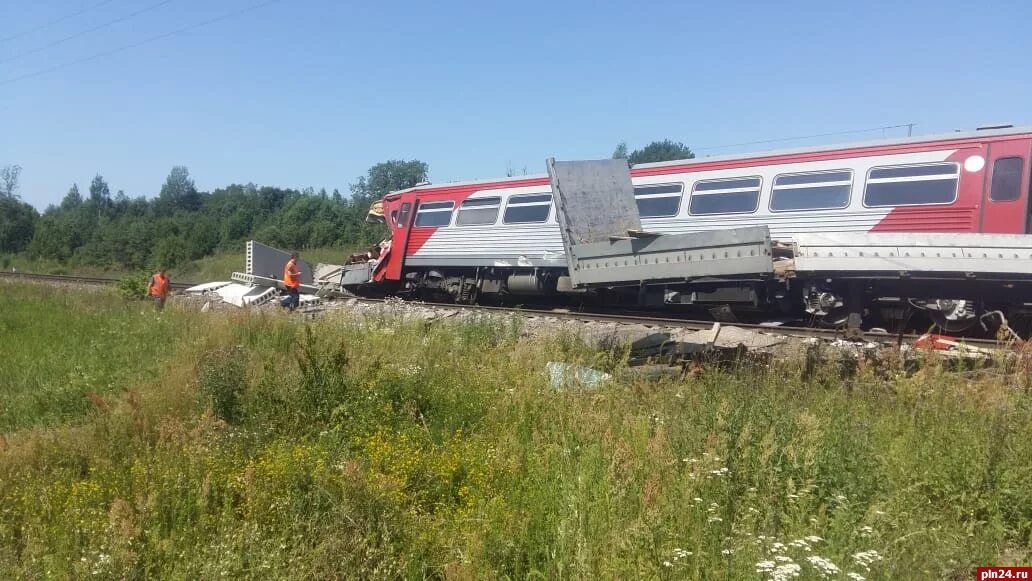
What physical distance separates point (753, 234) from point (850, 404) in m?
2.67

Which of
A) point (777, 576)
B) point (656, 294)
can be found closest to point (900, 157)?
point (656, 294)

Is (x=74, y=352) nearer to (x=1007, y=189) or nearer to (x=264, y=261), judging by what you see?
(x=264, y=261)

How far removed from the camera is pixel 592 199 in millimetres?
8602

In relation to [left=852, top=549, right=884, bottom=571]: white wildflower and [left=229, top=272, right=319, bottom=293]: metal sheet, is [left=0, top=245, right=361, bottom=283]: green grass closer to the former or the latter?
[left=229, top=272, right=319, bottom=293]: metal sheet

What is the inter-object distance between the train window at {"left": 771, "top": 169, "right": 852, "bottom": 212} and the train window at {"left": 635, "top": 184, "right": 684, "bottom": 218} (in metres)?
1.75

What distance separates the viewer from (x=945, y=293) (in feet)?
30.3

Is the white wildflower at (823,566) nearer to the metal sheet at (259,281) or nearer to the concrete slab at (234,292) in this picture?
the concrete slab at (234,292)

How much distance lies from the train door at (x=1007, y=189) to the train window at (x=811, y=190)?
5.77ft

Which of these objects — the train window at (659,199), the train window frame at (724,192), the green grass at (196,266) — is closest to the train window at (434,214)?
the train window at (659,199)

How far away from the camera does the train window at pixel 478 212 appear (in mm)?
15250

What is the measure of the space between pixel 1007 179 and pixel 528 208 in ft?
26.3

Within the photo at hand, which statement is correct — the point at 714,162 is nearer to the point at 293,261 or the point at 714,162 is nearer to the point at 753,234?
the point at 753,234

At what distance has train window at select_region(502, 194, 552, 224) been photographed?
46.0 ft

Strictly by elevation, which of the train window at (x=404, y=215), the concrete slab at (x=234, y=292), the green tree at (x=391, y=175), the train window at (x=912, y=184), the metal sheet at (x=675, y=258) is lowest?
the concrete slab at (x=234, y=292)
